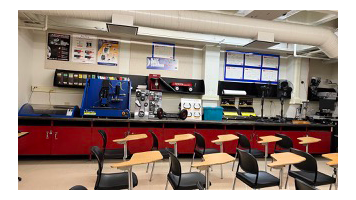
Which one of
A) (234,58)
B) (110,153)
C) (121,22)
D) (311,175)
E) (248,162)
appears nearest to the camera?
(248,162)

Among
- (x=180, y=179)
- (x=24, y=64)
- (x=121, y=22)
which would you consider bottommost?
(x=180, y=179)

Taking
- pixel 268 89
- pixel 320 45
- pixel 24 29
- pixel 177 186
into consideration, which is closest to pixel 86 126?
pixel 24 29

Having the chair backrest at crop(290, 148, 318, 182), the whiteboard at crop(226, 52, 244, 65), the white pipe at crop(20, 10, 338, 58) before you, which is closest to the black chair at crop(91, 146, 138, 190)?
the chair backrest at crop(290, 148, 318, 182)

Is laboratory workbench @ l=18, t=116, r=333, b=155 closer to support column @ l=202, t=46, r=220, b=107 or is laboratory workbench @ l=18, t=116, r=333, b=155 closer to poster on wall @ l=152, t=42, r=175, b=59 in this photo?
support column @ l=202, t=46, r=220, b=107

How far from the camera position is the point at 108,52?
5.03m

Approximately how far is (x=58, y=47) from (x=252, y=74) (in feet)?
16.5

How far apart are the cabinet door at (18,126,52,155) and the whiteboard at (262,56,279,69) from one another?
5607 mm

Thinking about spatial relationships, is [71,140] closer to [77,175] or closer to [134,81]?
[77,175]

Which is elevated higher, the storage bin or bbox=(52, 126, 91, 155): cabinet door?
the storage bin

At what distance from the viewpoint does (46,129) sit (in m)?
3.96

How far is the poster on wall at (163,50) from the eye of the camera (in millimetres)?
5277

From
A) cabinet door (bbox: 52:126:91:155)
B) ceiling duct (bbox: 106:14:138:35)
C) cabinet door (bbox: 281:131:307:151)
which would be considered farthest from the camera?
cabinet door (bbox: 281:131:307:151)

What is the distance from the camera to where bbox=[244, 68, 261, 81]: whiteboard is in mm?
5820

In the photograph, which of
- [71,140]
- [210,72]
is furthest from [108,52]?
[210,72]
